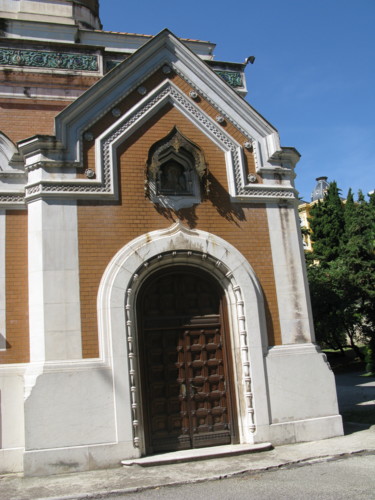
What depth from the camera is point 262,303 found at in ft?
34.9

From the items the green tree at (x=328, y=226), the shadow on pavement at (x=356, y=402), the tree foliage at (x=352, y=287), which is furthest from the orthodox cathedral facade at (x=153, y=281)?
the green tree at (x=328, y=226)

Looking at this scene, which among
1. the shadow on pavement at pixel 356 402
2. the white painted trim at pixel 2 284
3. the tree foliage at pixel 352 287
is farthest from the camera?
the tree foliage at pixel 352 287

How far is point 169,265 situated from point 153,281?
0.48m

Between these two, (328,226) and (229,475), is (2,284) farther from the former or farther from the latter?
(328,226)

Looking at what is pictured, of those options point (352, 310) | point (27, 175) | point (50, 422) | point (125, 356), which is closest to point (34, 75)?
point (27, 175)

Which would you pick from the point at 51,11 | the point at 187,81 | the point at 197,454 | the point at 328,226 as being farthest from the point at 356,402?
the point at 328,226

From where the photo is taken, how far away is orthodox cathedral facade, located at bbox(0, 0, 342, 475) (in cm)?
923

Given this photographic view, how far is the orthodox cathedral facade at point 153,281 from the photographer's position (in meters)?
9.23

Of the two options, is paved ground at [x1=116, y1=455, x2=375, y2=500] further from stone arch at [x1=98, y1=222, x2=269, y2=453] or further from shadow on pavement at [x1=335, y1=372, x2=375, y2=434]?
shadow on pavement at [x1=335, y1=372, x2=375, y2=434]

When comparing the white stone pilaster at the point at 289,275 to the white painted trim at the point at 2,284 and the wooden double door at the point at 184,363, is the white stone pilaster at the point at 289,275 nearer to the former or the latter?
the wooden double door at the point at 184,363

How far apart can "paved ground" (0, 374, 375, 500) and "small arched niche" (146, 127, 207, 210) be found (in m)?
5.21

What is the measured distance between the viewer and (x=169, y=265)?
412 inches

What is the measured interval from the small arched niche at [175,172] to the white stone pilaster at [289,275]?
6.06 feet

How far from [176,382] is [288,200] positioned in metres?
4.86
